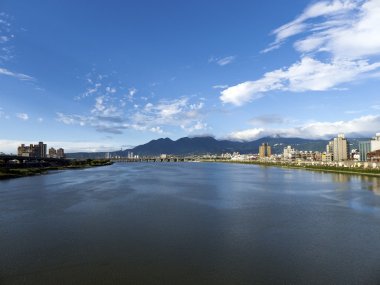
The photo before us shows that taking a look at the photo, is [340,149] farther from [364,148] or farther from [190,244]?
[190,244]

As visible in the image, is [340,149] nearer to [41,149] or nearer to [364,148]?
[364,148]

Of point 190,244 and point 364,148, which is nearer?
point 190,244

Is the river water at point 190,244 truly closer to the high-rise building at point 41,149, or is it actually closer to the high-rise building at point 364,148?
the high-rise building at point 364,148

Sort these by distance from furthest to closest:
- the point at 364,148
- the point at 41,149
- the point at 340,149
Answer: the point at 41,149 < the point at 340,149 < the point at 364,148

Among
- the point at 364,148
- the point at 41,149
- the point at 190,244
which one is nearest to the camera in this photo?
the point at 190,244

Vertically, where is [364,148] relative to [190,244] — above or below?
above

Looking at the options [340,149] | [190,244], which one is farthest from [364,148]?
[190,244]

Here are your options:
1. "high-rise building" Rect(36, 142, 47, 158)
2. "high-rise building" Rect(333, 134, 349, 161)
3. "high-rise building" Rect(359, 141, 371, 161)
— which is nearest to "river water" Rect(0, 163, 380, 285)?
"high-rise building" Rect(359, 141, 371, 161)

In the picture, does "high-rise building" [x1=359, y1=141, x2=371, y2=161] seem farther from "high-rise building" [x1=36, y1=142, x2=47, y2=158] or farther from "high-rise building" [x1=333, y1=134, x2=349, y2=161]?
"high-rise building" [x1=36, y1=142, x2=47, y2=158]

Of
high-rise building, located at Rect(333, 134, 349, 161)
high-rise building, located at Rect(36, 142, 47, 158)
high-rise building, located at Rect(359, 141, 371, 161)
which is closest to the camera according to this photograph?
high-rise building, located at Rect(359, 141, 371, 161)

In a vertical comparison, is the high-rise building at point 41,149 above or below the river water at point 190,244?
above

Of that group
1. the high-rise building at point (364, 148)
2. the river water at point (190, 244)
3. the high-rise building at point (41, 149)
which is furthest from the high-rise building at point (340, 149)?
the high-rise building at point (41, 149)

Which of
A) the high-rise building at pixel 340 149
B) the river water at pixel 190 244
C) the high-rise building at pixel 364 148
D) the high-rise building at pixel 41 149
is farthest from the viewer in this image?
the high-rise building at pixel 41 149

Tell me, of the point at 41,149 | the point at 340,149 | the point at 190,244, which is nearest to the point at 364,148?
the point at 340,149
